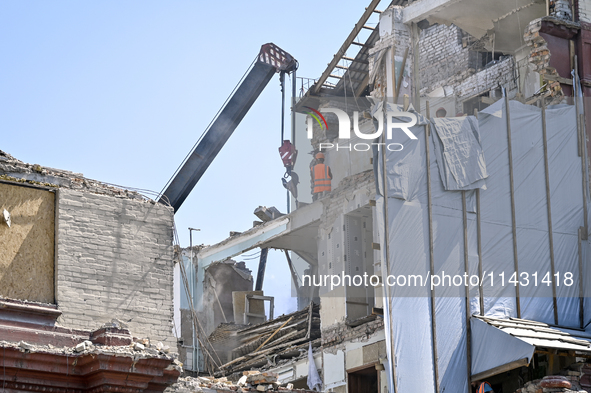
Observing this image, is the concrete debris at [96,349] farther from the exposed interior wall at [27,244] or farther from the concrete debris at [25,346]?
the exposed interior wall at [27,244]

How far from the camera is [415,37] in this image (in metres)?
24.5

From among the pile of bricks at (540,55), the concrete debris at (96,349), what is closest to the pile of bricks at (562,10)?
the pile of bricks at (540,55)

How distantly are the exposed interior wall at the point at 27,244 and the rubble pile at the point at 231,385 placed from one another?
254cm

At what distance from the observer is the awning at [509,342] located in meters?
18.2

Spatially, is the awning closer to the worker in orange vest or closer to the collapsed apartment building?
the collapsed apartment building

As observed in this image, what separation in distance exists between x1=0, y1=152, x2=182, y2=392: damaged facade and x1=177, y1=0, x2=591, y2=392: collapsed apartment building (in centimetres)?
499

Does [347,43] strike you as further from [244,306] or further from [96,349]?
[96,349]

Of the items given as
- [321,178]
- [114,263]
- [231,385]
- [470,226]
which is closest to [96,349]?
[114,263]

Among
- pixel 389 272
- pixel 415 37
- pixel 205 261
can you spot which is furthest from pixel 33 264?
pixel 205 261

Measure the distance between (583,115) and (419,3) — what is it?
5093mm

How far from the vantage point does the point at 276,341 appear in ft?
86.2

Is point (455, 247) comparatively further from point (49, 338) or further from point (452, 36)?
point (452, 36)

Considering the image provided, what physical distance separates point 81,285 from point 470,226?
27.7ft

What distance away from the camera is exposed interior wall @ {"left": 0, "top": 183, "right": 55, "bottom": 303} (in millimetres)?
14930
